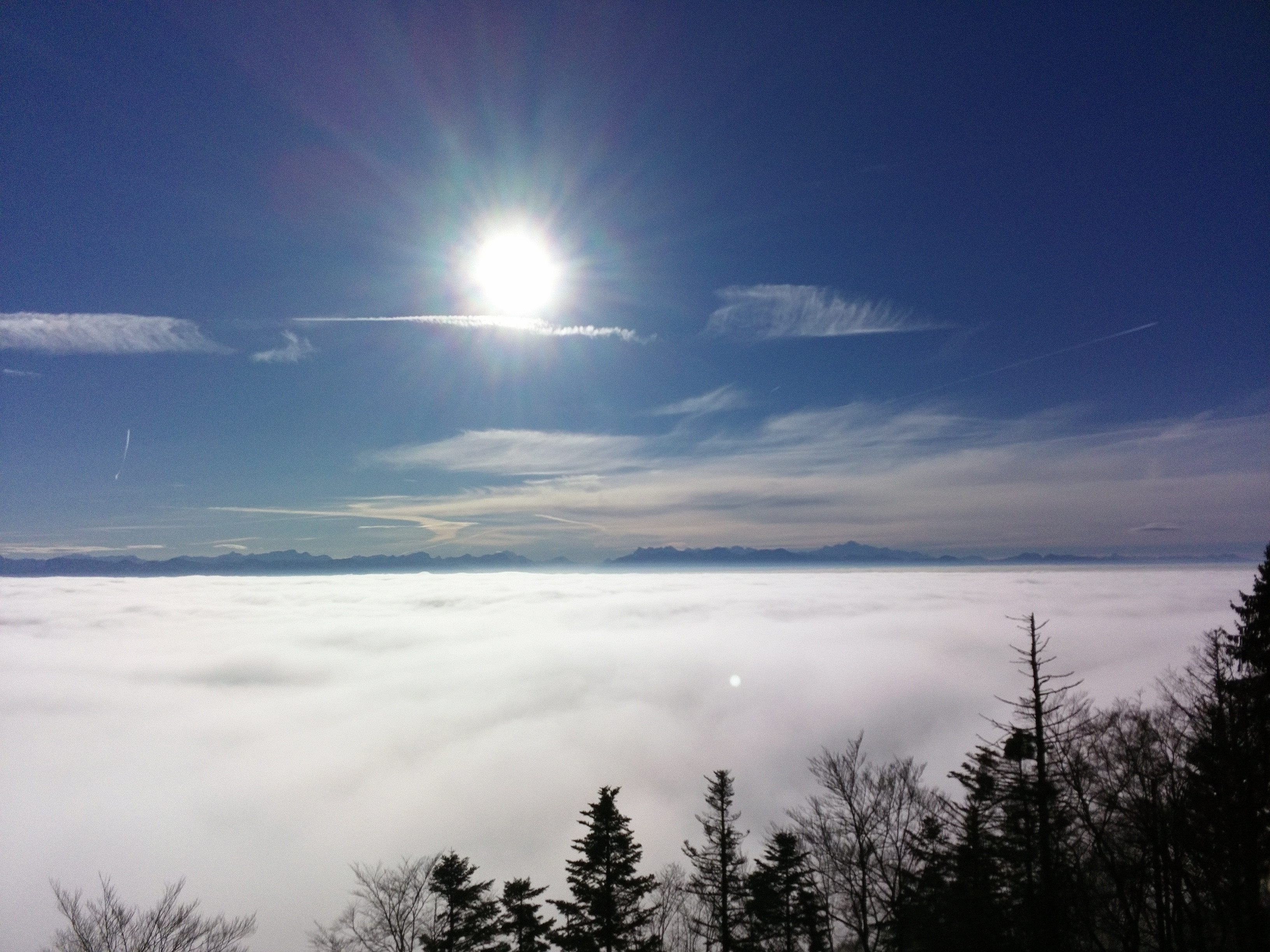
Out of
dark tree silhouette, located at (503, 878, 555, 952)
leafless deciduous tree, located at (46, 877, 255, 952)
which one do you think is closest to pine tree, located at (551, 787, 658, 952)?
dark tree silhouette, located at (503, 878, 555, 952)

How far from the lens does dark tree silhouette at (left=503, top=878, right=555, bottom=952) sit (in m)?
23.7

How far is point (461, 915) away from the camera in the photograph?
23906 millimetres

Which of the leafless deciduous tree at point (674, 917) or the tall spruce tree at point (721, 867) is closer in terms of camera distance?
the tall spruce tree at point (721, 867)

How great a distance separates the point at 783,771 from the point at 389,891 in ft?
309

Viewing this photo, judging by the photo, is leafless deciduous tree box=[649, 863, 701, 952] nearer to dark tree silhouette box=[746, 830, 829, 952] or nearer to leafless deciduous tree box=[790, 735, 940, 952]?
dark tree silhouette box=[746, 830, 829, 952]

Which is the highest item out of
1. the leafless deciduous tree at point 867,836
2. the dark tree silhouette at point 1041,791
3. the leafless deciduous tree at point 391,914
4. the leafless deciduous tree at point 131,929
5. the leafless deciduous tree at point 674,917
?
the dark tree silhouette at point 1041,791

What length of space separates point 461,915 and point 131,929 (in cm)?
1300

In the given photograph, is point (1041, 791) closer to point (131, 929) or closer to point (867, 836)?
point (867, 836)

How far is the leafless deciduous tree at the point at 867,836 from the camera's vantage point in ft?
70.5

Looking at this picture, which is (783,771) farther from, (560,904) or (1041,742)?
(1041,742)

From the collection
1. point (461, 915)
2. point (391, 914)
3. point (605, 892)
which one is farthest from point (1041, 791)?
point (391, 914)

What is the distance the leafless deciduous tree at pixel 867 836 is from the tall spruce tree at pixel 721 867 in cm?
317

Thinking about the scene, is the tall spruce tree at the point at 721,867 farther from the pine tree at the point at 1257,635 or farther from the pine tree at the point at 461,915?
the pine tree at the point at 1257,635

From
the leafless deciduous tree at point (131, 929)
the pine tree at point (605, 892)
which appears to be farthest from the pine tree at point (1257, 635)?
the leafless deciduous tree at point (131, 929)
